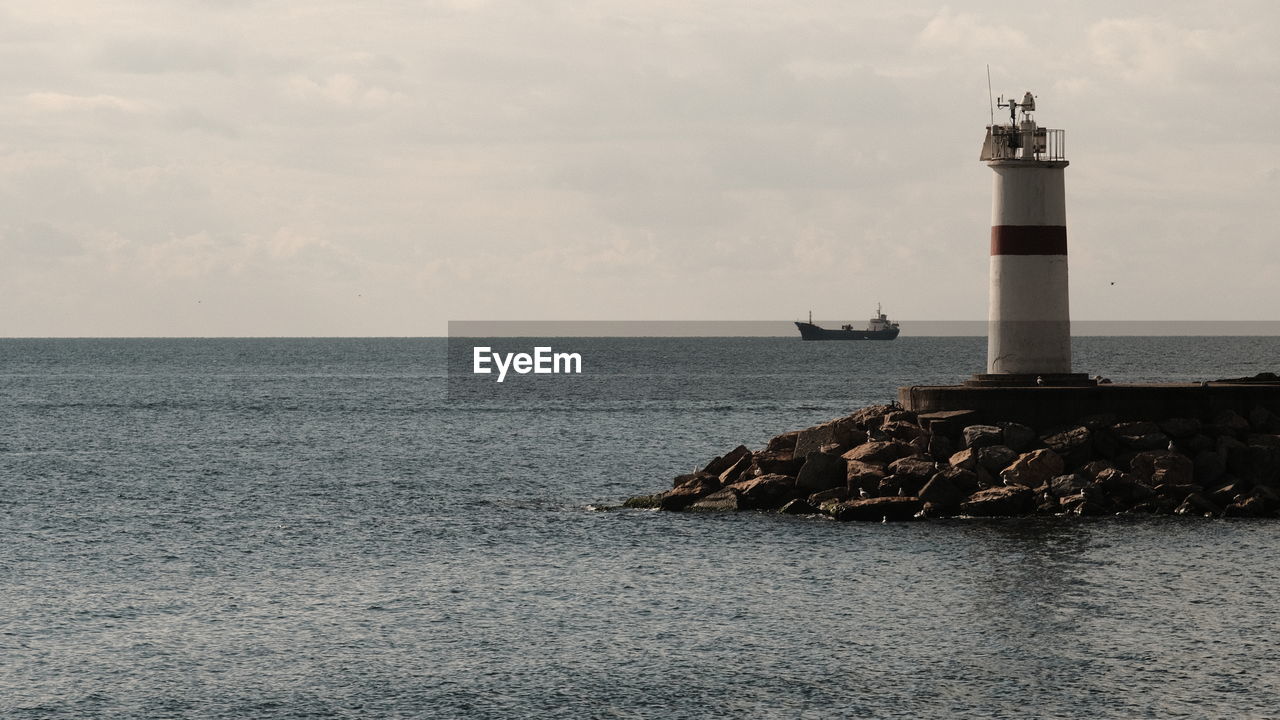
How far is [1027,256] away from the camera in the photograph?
33594mm

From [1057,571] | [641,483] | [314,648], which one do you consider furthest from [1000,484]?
[314,648]

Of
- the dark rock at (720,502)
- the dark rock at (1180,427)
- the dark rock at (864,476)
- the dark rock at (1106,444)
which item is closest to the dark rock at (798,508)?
the dark rock at (864,476)

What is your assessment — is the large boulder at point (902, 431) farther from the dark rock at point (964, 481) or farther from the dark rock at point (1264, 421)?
the dark rock at point (1264, 421)

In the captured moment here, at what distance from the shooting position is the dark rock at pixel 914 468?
104 feet

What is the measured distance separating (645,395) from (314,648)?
247 ft

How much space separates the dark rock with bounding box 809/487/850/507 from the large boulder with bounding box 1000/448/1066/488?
3.35m

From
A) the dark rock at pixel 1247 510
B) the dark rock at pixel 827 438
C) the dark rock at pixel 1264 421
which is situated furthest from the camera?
the dark rock at pixel 827 438

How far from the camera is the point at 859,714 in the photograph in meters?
17.1

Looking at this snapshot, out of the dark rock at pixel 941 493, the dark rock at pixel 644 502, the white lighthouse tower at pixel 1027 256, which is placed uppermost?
the white lighthouse tower at pixel 1027 256

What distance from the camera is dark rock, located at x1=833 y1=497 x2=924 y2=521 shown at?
30.9m

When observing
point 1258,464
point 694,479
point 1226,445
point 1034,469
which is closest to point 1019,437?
point 1034,469

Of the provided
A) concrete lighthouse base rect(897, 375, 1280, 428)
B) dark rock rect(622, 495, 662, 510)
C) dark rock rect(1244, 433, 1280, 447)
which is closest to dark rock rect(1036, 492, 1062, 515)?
concrete lighthouse base rect(897, 375, 1280, 428)

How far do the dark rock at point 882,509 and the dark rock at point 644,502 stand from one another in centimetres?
540

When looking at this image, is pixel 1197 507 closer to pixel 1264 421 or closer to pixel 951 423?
pixel 1264 421
